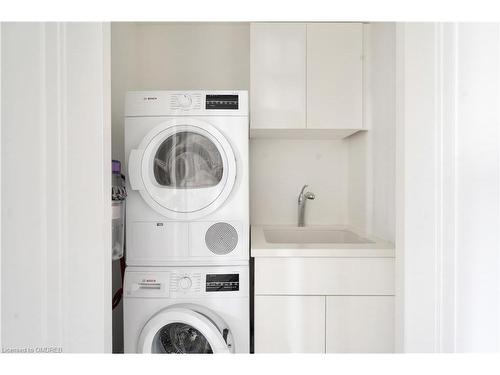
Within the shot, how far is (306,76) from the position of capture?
70.4 inches

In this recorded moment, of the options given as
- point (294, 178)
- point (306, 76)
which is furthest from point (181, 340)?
point (306, 76)

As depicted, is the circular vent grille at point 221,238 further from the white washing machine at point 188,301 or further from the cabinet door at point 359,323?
the cabinet door at point 359,323

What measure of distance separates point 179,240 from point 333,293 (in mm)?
814

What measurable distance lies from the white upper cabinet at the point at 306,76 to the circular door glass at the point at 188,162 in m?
0.45

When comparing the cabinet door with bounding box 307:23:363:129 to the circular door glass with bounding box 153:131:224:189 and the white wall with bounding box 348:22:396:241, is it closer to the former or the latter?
the white wall with bounding box 348:22:396:241

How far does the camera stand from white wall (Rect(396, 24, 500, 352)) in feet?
2.76

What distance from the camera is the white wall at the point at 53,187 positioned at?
2.84ft

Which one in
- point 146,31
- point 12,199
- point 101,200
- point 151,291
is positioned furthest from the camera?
point 146,31

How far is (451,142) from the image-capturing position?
2.90 ft

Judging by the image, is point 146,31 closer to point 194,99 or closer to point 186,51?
point 186,51

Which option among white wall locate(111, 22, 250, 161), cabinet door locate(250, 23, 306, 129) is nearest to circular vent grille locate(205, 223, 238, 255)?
cabinet door locate(250, 23, 306, 129)

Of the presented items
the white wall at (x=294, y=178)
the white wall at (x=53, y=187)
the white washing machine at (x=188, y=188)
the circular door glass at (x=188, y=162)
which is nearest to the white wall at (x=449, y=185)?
the white washing machine at (x=188, y=188)

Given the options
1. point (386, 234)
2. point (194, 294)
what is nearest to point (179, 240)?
point (194, 294)

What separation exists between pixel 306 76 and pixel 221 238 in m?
1.15
